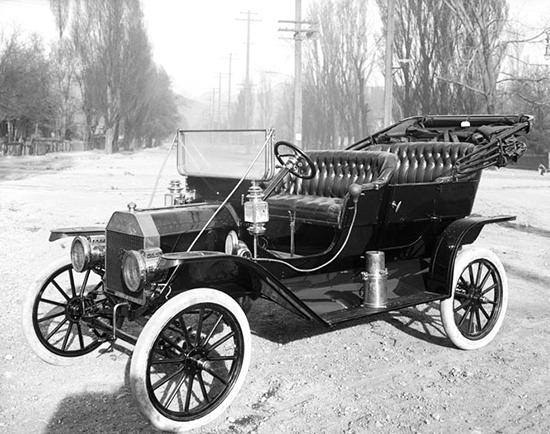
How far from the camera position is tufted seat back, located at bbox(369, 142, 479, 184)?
5.21 meters

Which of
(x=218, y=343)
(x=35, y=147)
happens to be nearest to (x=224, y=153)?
(x=218, y=343)

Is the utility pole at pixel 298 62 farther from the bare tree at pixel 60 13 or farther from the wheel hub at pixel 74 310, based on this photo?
the bare tree at pixel 60 13

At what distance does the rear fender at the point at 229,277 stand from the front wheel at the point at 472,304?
3.91ft

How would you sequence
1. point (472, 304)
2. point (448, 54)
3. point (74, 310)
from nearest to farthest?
1. point (74, 310)
2. point (472, 304)
3. point (448, 54)

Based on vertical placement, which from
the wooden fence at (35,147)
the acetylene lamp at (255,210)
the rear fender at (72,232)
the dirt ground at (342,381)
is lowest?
the dirt ground at (342,381)

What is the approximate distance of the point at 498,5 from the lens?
2116cm

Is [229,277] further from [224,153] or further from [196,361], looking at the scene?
[224,153]

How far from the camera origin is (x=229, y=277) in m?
3.72

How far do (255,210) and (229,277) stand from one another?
44 cm

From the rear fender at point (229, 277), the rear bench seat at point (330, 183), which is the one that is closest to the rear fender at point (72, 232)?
the rear fender at point (229, 277)

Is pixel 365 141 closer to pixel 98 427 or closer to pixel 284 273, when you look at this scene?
pixel 284 273

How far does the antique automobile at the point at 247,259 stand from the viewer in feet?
11.0

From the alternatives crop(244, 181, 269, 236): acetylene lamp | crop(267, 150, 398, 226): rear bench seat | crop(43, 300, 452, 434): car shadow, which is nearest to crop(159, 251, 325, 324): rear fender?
crop(244, 181, 269, 236): acetylene lamp

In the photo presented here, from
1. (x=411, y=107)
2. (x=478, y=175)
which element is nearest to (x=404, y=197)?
(x=478, y=175)
